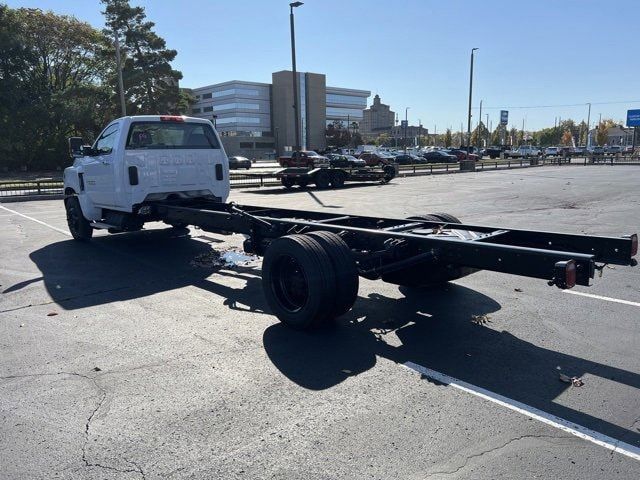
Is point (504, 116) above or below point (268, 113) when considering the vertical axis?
below

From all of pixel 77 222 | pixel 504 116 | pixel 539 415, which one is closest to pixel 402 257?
pixel 539 415

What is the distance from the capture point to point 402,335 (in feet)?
16.7

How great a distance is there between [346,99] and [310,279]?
13397cm

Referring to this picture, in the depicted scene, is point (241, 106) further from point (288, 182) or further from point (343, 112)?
point (288, 182)

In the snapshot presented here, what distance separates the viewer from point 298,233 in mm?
5969

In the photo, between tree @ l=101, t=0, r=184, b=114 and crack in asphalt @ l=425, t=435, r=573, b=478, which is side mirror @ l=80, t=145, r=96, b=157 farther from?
tree @ l=101, t=0, r=184, b=114

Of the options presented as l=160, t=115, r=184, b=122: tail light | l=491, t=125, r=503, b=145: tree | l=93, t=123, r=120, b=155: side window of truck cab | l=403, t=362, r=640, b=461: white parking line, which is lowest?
l=403, t=362, r=640, b=461: white parking line

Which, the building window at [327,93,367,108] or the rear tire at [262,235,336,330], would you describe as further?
the building window at [327,93,367,108]

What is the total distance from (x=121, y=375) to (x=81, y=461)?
4.07 feet

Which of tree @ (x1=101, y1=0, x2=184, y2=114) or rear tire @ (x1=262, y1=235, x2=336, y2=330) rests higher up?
tree @ (x1=101, y1=0, x2=184, y2=114)

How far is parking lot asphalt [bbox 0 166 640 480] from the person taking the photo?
307cm

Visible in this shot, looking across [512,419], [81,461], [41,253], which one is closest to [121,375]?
[81,461]

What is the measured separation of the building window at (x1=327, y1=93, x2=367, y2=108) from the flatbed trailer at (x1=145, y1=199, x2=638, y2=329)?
5069 inches

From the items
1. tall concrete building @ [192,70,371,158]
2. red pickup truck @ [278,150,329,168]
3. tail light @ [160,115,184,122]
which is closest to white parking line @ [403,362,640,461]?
tail light @ [160,115,184,122]
